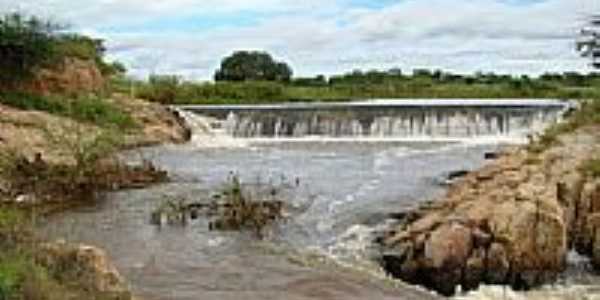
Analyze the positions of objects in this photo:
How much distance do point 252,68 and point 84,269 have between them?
52.5m

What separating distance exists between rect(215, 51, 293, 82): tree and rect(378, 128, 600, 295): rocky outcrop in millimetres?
46062

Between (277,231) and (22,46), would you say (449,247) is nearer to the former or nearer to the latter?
(277,231)

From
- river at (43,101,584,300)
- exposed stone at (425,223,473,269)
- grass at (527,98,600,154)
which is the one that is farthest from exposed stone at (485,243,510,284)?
grass at (527,98,600,154)

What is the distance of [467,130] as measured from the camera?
122 ft

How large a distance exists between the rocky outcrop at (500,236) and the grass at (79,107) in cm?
1902

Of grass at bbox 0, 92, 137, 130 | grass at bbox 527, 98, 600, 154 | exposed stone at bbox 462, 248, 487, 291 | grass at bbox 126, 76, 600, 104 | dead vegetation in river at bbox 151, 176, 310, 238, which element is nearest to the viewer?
exposed stone at bbox 462, 248, 487, 291

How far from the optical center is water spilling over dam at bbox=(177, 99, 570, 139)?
37031 mm

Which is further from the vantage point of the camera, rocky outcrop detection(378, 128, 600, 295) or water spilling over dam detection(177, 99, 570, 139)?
water spilling over dam detection(177, 99, 570, 139)

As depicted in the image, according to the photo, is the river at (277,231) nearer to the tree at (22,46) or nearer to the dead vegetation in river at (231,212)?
the dead vegetation in river at (231,212)

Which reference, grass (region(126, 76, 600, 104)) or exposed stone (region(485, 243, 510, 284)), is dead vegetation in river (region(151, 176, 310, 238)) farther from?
grass (region(126, 76, 600, 104))

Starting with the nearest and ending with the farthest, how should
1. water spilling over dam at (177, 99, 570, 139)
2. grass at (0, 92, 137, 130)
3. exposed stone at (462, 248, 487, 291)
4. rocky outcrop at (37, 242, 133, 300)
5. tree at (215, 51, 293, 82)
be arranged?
rocky outcrop at (37, 242, 133, 300)
exposed stone at (462, 248, 487, 291)
grass at (0, 92, 137, 130)
water spilling over dam at (177, 99, 570, 139)
tree at (215, 51, 293, 82)

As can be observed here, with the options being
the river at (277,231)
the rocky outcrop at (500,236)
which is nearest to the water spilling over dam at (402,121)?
the river at (277,231)

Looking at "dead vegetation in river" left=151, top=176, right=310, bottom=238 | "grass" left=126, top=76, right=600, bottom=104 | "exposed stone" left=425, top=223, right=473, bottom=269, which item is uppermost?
"grass" left=126, top=76, right=600, bottom=104

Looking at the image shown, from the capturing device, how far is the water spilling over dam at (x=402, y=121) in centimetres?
3703
